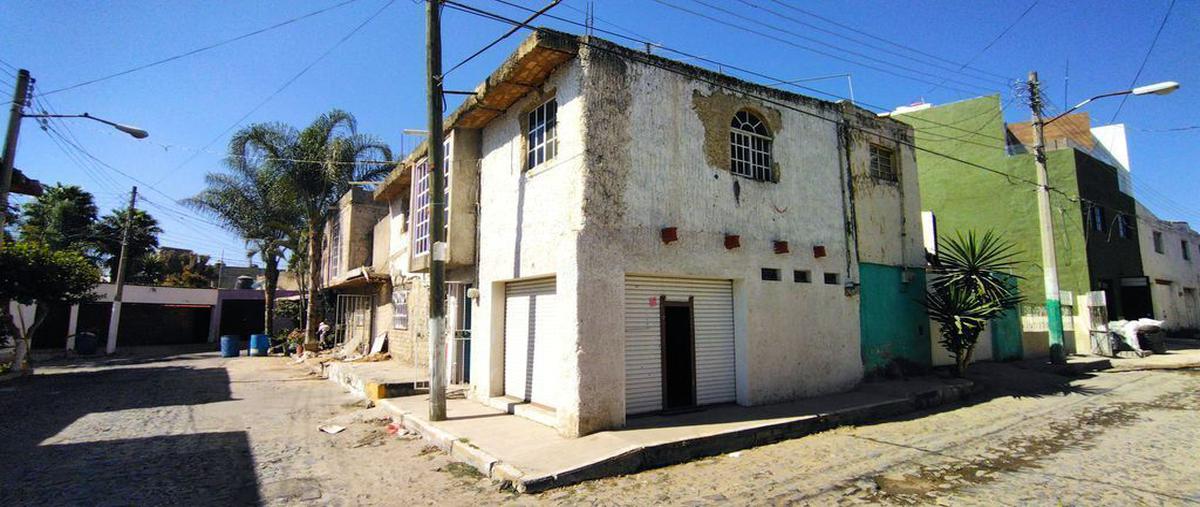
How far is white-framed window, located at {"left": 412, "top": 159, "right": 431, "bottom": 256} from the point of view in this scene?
12.3m

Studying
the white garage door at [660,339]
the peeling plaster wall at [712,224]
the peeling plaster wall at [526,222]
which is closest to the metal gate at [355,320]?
the peeling plaster wall at [526,222]

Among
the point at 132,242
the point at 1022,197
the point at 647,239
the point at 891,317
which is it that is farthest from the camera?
the point at 132,242

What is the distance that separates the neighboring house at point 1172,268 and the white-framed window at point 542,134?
29282mm

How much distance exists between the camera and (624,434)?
7.20m

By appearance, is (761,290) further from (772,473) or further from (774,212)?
(772,473)

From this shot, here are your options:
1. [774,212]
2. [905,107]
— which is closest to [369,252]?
[774,212]

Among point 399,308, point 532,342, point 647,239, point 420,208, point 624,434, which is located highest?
point 420,208

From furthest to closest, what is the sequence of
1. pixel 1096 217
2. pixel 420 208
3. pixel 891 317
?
pixel 1096 217 < pixel 420 208 < pixel 891 317

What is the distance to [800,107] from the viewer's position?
11.0 m

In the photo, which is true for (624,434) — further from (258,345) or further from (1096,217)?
(1096,217)

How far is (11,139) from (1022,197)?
30.0 meters

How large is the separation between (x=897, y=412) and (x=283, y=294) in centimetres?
3655

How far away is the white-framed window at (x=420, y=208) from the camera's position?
483 inches

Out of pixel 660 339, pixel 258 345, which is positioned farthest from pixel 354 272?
pixel 660 339
